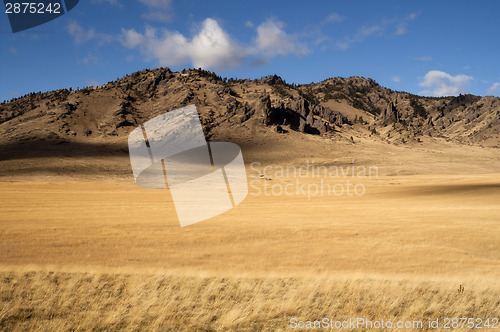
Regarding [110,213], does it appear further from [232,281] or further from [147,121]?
[147,121]

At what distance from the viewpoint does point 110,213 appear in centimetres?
1714

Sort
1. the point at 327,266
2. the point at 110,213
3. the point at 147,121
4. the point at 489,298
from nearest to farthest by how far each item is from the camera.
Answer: the point at 489,298 → the point at 327,266 → the point at 110,213 → the point at 147,121

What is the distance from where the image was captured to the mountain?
7500cm

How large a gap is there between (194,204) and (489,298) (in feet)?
52.9

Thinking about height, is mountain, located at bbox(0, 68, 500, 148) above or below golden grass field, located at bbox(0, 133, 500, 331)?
above

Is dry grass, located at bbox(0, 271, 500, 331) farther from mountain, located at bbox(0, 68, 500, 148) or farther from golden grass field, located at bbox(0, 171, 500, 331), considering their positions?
mountain, located at bbox(0, 68, 500, 148)

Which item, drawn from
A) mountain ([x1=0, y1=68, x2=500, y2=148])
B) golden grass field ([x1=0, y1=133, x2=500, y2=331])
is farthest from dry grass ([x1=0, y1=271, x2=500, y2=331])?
mountain ([x1=0, y1=68, x2=500, y2=148])

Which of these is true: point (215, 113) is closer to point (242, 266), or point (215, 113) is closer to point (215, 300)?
point (242, 266)

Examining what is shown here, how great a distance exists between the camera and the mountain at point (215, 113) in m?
75.0

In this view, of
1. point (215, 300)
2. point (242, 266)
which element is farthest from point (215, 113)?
point (215, 300)

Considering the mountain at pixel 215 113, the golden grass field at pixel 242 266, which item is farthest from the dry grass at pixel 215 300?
the mountain at pixel 215 113

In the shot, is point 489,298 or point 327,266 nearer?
point 489,298

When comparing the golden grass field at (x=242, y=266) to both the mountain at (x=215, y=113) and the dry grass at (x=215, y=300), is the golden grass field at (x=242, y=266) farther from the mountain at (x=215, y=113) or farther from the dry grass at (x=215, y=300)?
the mountain at (x=215, y=113)

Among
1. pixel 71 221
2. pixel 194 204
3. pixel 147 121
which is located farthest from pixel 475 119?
pixel 71 221
